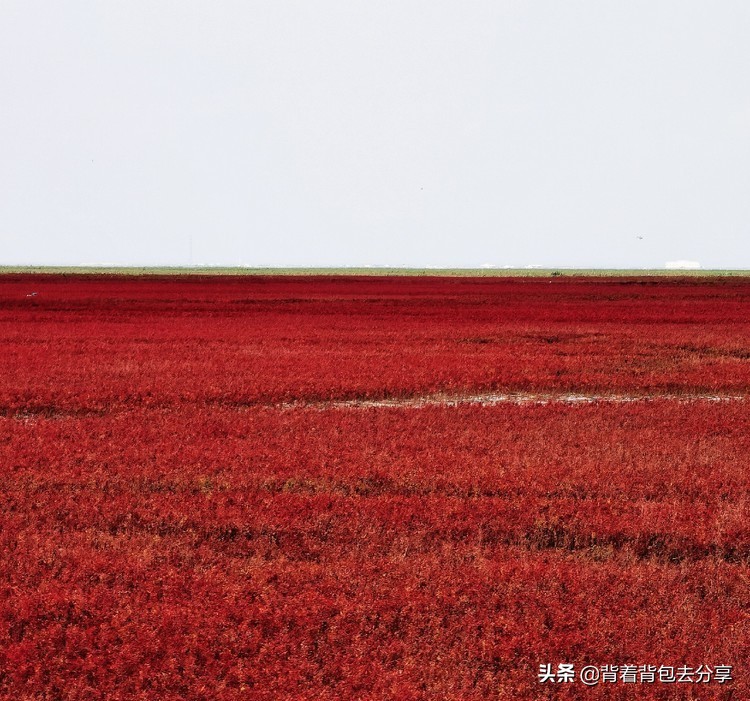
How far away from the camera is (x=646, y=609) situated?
6.64m

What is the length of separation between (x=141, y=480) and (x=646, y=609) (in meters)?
7.09

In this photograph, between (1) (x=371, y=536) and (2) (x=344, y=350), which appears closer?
(1) (x=371, y=536)

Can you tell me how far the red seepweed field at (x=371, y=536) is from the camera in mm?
5625

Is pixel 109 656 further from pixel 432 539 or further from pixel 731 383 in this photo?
pixel 731 383

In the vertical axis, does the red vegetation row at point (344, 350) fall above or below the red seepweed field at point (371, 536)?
above

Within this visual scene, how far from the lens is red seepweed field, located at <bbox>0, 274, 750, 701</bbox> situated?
5625mm

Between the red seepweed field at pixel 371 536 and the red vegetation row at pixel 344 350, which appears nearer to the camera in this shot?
the red seepweed field at pixel 371 536

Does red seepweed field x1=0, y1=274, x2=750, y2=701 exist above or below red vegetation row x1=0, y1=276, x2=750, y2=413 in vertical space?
below

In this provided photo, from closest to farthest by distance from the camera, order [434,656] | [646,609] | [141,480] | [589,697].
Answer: [589,697] < [434,656] < [646,609] < [141,480]

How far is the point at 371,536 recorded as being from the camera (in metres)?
8.50

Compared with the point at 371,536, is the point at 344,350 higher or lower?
higher

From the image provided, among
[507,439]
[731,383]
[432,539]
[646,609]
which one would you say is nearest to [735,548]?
[646,609]

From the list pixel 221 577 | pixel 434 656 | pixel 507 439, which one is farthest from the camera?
pixel 507 439

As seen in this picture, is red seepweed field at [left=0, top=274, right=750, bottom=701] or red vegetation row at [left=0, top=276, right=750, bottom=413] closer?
red seepweed field at [left=0, top=274, right=750, bottom=701]
